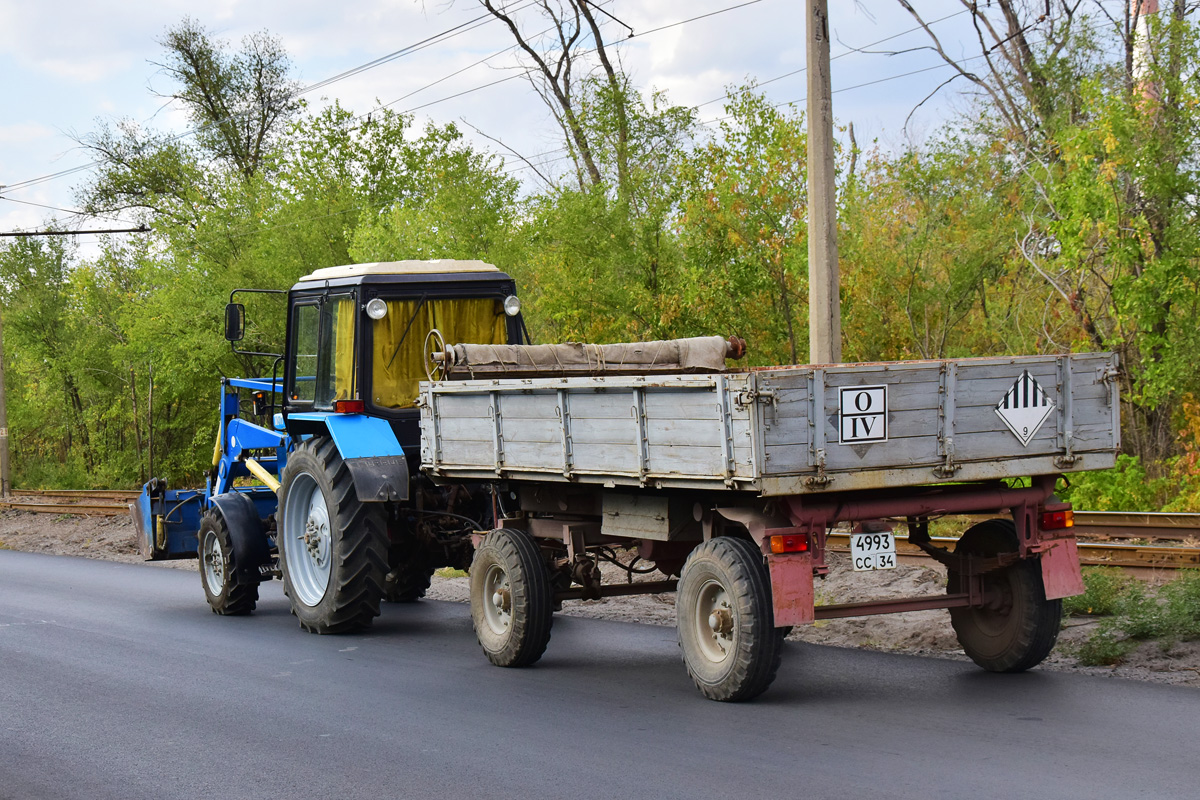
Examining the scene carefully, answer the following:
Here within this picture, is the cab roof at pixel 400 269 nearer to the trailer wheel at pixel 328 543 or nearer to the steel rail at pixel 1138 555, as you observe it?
the trailer wheel at pixel 328 543

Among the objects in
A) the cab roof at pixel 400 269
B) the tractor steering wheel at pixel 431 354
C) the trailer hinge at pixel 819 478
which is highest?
the cab roof at pixel 400 269

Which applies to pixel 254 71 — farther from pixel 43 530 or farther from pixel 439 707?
pixel 439 707

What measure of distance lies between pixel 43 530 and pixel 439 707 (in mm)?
19967

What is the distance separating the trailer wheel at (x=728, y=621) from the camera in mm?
7414

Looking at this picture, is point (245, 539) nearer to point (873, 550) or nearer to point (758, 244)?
point (873, 550)

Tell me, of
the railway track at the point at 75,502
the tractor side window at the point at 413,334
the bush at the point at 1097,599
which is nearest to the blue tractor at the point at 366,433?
the tractor side window at the point at 413,334

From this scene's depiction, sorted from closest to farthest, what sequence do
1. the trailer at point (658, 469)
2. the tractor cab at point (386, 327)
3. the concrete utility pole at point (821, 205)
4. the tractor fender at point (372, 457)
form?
the trailer at point (658, 469), the tractor fender at point (372, 457), the tractor cab at point (386, 327), the concrete utility pole at point (821, 205)

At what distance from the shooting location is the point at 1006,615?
837cm

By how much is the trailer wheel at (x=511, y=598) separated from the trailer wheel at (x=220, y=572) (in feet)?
11.9

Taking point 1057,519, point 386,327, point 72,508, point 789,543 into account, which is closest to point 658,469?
point 789,543

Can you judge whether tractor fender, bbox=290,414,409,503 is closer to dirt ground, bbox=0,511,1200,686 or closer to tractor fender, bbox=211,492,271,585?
tractor fender, bbox=211,492,271,585

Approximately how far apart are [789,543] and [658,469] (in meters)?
0.90

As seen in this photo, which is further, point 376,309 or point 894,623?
point 376,309

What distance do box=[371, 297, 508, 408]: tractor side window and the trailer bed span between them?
280cm
